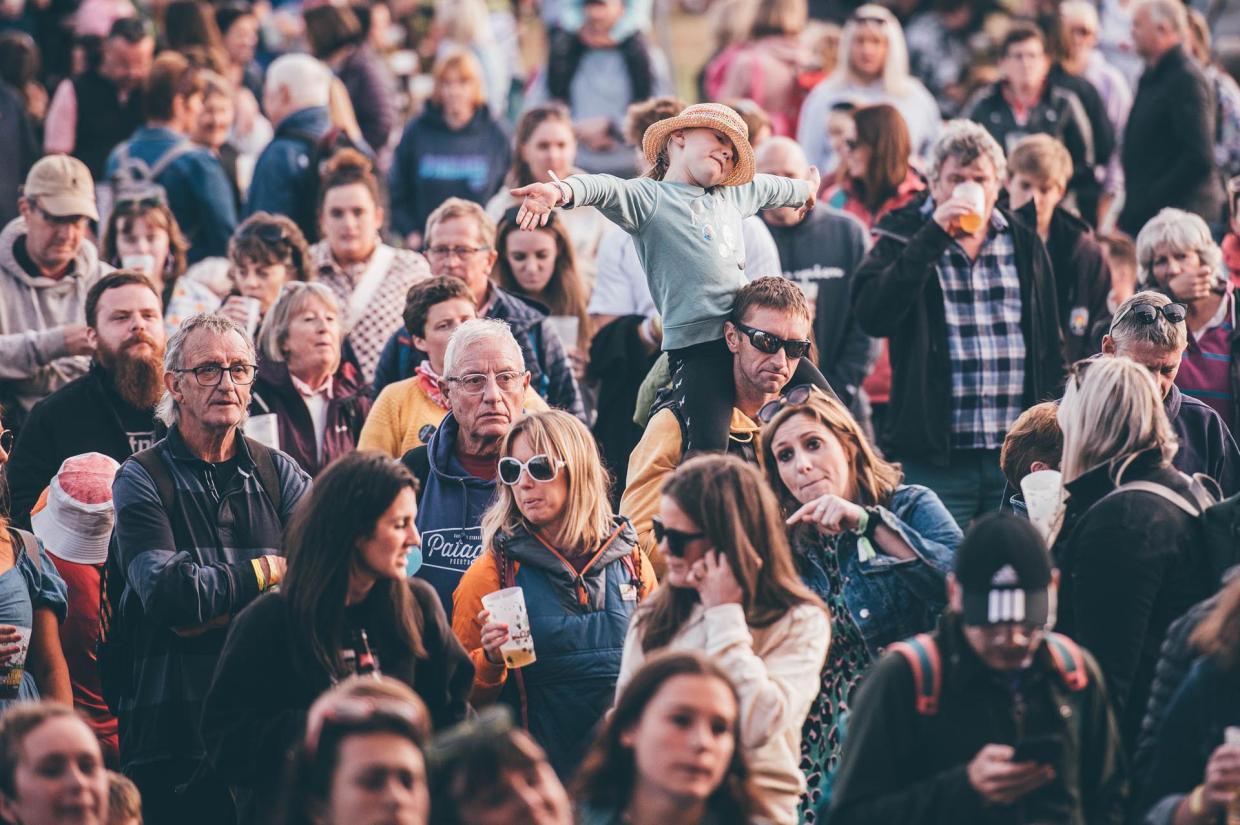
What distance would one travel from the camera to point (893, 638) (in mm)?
5320

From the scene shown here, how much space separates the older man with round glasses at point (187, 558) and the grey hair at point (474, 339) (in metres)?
0.83

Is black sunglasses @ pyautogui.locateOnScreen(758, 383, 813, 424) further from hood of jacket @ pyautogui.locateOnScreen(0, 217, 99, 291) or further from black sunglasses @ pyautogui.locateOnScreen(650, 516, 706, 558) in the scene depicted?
hood of jacket @ pyautogui.locateOnScreen(0, 217, 99, 291)

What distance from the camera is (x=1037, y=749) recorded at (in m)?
4.10

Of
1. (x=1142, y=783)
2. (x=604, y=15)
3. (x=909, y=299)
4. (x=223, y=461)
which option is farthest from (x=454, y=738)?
(x=604, y=15)

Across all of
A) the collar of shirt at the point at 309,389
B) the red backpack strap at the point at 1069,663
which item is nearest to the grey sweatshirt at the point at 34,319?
the collar of shirt at the point at 309,389

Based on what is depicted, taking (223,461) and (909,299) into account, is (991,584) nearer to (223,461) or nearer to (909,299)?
(223,461)

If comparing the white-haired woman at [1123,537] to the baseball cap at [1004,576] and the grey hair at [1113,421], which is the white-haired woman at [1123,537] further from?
the baseball cap at [1004,576]

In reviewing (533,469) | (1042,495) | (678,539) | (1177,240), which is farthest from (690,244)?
(1177,240)

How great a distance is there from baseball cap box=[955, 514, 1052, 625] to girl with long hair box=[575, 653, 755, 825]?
0.61 m

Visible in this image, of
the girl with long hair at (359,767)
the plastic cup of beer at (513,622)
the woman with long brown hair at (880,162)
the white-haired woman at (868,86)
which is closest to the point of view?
the girl with long hair at (359,767)

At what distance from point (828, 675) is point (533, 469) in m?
1.11

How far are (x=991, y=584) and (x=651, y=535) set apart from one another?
2.07 meters

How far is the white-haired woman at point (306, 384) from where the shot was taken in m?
7.47

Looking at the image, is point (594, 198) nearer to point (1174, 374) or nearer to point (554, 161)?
point (1174, 374)
